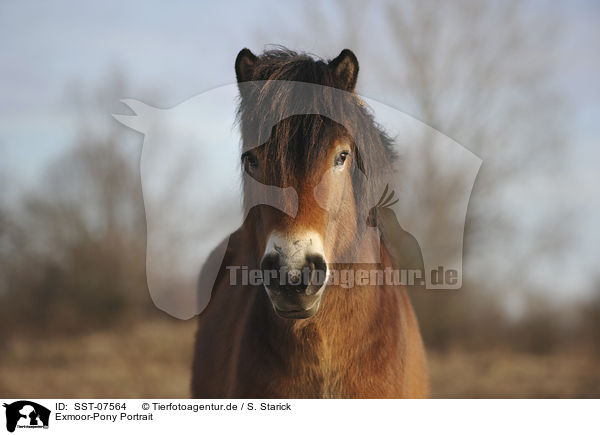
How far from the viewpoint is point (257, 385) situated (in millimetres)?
2570

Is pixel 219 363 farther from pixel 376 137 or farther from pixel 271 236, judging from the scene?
pixel 376 137

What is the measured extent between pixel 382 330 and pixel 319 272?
805mm

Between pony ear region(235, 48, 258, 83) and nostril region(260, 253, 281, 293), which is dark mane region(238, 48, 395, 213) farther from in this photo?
nostril region(260, 253, 281, 293)

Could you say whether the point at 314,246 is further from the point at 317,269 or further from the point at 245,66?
the point at 245,66

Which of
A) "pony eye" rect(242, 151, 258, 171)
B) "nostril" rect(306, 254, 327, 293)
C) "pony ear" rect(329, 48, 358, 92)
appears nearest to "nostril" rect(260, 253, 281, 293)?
"nostril" rect(306, 254, 327, 293)

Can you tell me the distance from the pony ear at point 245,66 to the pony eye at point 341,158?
2.44 feet

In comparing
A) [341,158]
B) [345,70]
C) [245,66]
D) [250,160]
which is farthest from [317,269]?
[245,66]

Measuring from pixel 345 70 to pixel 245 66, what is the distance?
59 cm

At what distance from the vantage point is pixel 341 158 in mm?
2438

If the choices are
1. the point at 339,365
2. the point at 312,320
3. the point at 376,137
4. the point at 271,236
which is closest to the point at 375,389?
the point at 339,365

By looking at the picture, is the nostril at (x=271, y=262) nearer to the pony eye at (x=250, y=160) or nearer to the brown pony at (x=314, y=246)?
the brown pony at (x=314, y=246)

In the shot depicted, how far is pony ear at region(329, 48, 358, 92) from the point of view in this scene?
257cm
